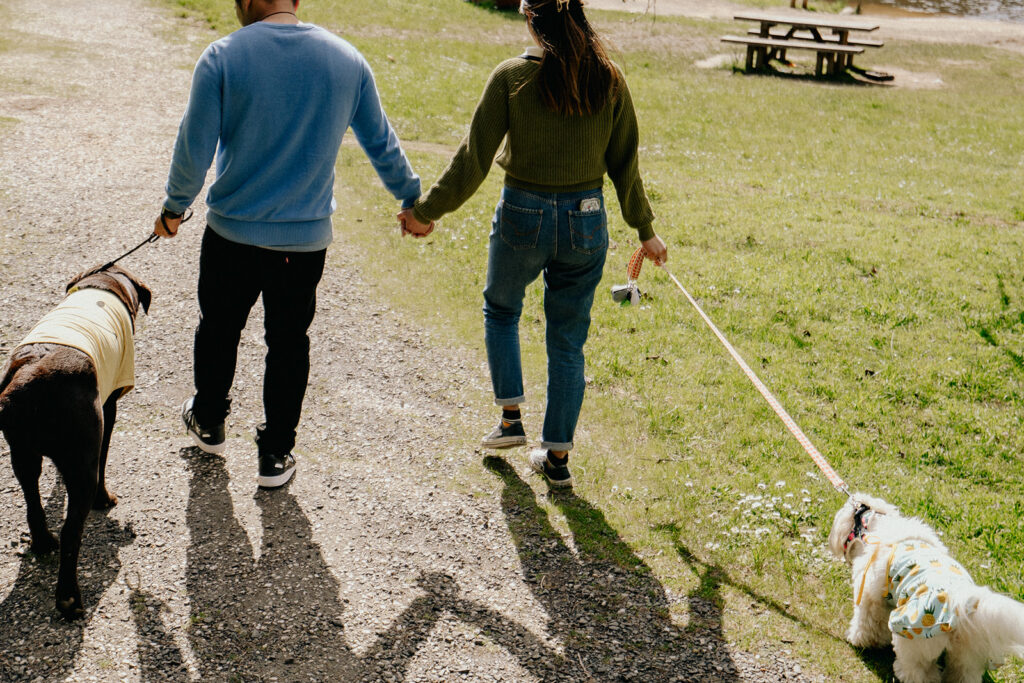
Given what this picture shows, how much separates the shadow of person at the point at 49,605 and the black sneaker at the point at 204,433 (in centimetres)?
54

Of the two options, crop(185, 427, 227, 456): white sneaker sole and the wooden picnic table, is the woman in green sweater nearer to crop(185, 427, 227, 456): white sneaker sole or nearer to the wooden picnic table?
crop(185, 427, 227, 456): white sneaker sole

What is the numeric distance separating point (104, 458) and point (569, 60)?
2486 mm

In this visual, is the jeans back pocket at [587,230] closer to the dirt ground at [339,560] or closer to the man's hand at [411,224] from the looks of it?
the man's hand at [411,224]

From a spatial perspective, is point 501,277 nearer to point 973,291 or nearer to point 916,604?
point 916,604

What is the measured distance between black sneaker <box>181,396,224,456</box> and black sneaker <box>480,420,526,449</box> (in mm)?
1259

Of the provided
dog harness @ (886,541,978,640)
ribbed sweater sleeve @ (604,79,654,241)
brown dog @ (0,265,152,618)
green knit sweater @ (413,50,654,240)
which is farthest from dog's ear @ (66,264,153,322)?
dog harness @ (886,541,978,640)

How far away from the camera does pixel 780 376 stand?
218 inches

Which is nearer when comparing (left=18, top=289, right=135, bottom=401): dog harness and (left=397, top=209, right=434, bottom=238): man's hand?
(left=18, top=289, right=135, bottom=401): dog harness

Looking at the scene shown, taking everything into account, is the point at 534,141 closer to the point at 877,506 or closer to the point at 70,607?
the point at 877,506

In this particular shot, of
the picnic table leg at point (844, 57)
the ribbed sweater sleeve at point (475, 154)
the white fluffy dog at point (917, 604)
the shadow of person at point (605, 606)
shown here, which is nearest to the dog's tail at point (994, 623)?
the white fluffy dog at point (917, 604)

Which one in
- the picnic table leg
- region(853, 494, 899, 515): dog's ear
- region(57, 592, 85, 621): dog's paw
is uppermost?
the picnic table leg

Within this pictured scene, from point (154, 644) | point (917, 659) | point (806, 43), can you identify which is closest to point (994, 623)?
point (917, 659)

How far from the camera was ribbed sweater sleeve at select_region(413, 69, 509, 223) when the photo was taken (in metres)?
3.54

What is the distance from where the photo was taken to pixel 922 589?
9.92 feet
